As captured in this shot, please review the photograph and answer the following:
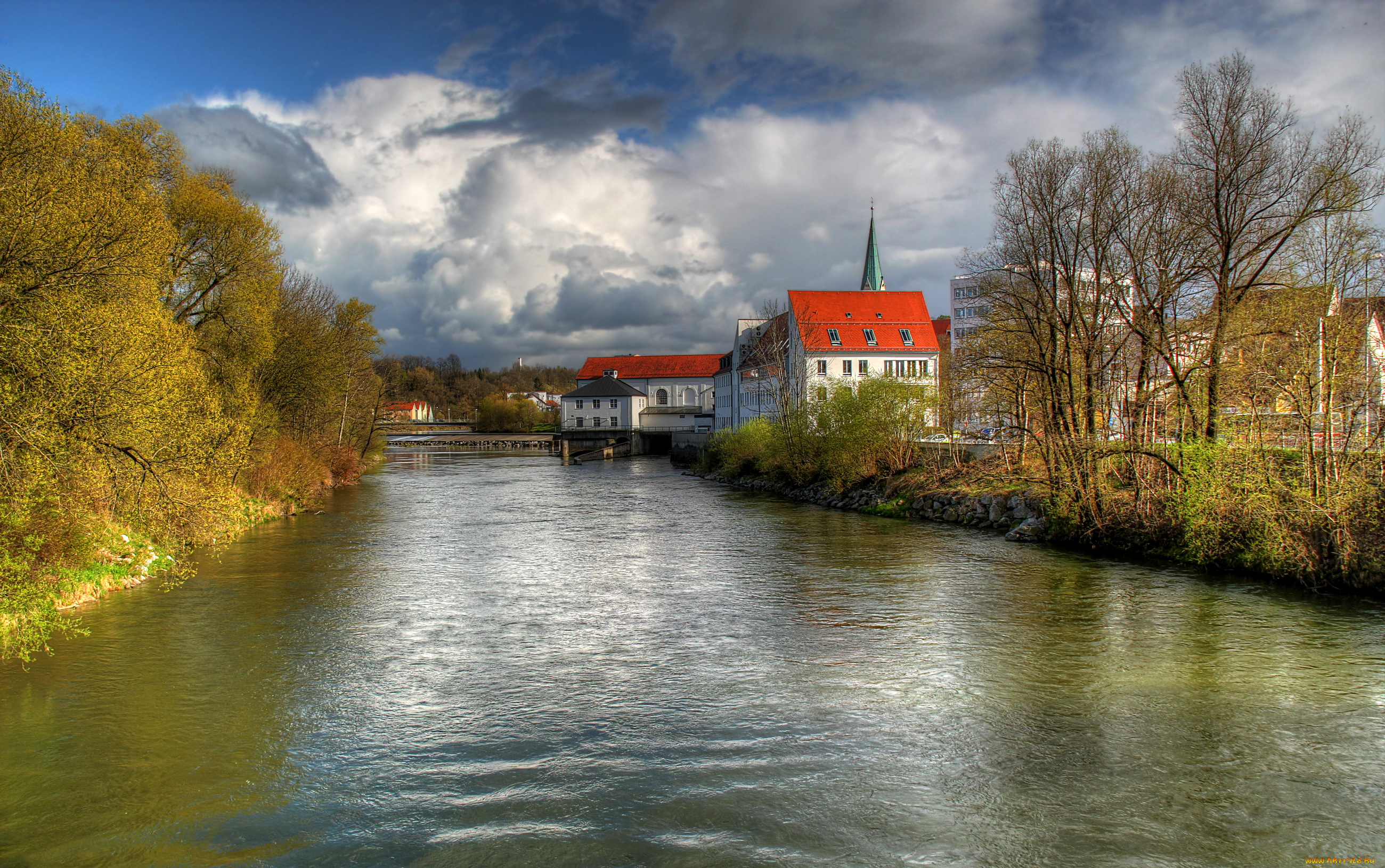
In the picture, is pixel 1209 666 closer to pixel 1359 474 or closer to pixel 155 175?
pixel 1359 474

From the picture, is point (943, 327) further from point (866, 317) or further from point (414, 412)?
point (414, 412)

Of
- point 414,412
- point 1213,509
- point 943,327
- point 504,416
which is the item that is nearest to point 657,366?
point 504,416

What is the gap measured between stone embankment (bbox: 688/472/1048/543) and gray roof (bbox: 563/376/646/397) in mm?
60432

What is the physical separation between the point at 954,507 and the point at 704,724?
18.3m

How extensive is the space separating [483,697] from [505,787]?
2.45 m

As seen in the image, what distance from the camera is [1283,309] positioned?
15156 mm

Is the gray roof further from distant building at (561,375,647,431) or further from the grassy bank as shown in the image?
the grassy bank

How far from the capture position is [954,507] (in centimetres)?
2541

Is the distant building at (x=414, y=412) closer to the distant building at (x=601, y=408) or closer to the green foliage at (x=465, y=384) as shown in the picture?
the green foliage at (x=465, y=384)

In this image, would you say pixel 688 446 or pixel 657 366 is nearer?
pixel 688 446

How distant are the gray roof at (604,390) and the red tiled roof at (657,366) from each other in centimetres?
1318

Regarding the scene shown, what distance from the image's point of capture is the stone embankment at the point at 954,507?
21.7 metres

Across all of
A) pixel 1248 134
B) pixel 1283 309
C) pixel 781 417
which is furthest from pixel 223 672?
pixel 781 417

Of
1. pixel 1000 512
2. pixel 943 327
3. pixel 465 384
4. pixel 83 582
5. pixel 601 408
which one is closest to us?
pixel 83 582
